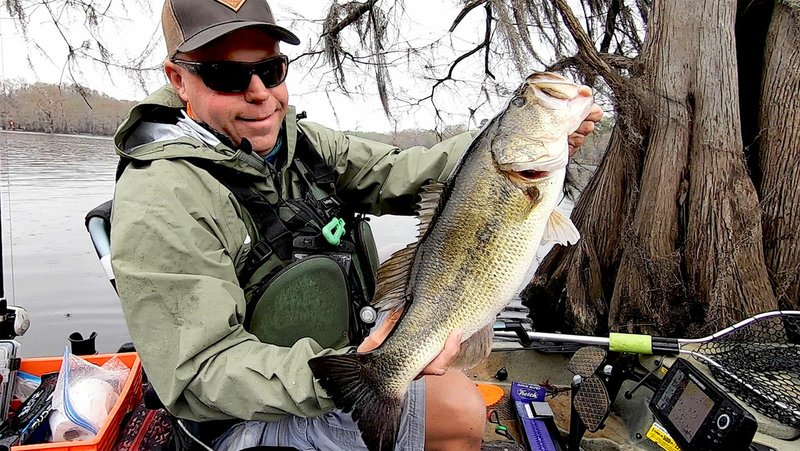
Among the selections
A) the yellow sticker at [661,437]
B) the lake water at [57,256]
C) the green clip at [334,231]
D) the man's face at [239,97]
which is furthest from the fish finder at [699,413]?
the man's face at [239,97]

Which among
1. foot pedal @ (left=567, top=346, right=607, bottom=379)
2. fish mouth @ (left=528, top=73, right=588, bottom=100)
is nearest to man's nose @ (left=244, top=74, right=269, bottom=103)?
fish mouth @ (left=528, top=73, right=588, bottom=100)

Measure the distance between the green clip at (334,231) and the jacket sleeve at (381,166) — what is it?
526 mm

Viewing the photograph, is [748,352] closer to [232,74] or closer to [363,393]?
[363,393]

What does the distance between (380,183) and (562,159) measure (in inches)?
52.2

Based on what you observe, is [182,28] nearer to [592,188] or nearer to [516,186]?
[516,186]

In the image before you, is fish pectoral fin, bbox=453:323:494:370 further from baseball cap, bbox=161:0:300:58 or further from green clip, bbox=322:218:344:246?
baseball cap, bbox=161:0:300:58

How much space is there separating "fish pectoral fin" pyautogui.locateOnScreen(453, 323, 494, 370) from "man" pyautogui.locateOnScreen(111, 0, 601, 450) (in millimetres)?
66

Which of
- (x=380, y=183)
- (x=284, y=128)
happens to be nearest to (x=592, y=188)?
(x=380, y=183)

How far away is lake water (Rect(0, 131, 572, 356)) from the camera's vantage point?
26.4 feet

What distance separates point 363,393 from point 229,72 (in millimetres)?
1434

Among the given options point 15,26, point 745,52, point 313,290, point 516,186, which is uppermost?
point 745,52

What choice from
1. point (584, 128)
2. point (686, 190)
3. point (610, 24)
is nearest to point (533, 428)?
point (584, 128)

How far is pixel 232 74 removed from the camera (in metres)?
2.44

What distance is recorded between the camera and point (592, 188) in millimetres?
6734
